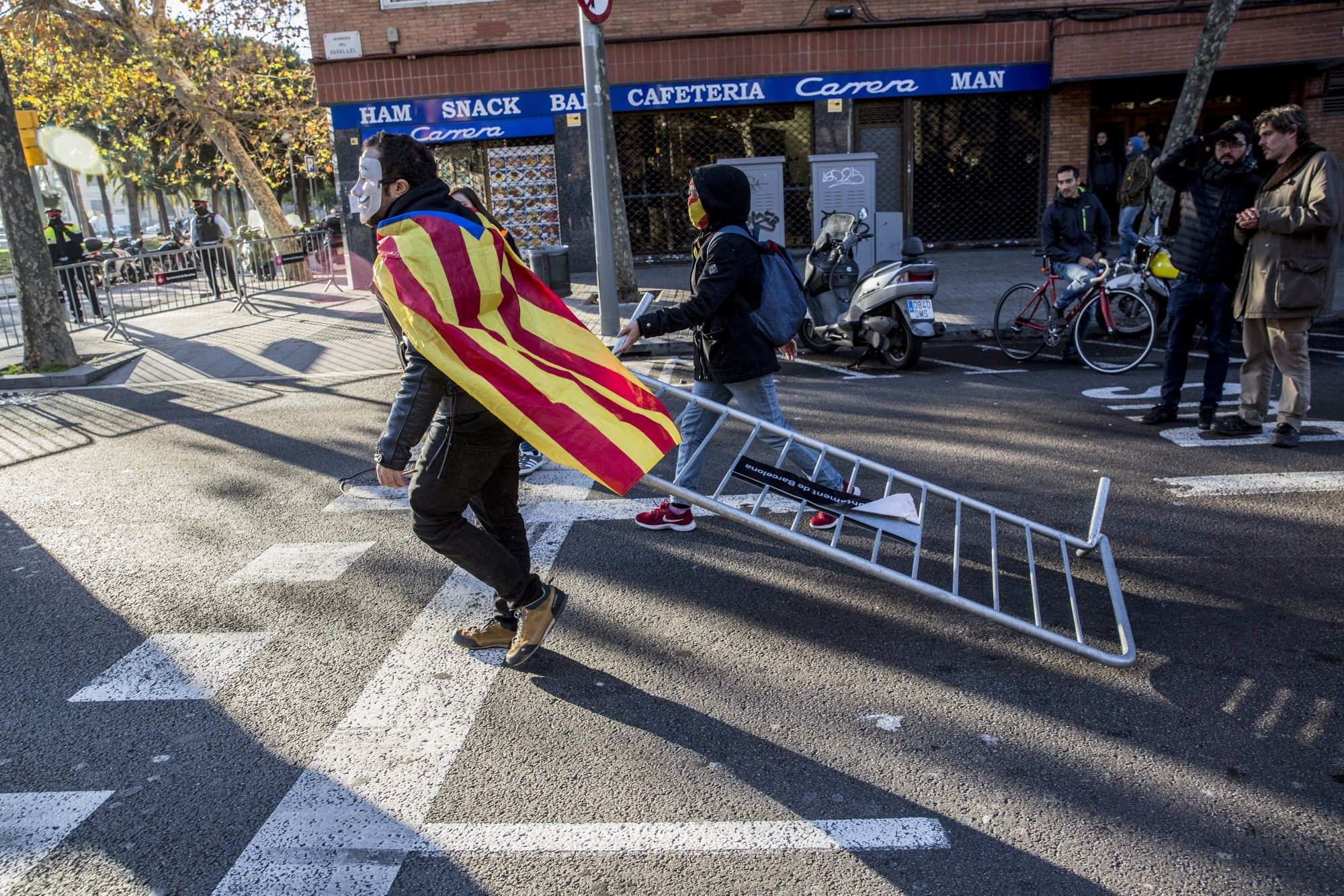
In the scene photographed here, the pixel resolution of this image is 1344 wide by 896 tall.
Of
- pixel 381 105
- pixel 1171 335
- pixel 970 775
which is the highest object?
pixel 381 105

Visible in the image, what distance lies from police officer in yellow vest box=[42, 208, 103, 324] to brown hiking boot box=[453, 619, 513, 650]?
41.3 feet

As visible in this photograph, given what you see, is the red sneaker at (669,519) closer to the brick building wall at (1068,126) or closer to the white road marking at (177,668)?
the white road marking at (177,668)

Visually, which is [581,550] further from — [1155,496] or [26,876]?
[1155,496]

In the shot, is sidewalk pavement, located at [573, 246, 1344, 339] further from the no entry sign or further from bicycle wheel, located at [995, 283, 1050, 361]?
the no entry sign

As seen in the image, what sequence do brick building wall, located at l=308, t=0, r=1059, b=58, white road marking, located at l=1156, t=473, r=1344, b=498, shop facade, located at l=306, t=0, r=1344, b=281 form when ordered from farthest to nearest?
brick building wall, located at l=308, t=0, r=1059, b=58 → shop facade, located at l=306, t=0, r=1344, b=281 → white road marking, located at l=1156, t=473, r=1344, b=498

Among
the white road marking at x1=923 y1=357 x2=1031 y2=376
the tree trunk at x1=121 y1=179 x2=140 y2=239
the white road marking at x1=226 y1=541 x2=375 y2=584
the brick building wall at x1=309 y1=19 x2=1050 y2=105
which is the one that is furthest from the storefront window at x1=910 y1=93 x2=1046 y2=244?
the tree trunk at x1=121 y1=179 x2=140 y2=239

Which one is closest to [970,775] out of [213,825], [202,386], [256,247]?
[213,825]

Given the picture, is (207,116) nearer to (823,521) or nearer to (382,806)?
(823,521)

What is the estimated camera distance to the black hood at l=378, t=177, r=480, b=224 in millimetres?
3494

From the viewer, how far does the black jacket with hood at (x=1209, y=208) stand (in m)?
6.42

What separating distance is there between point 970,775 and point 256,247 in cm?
1850

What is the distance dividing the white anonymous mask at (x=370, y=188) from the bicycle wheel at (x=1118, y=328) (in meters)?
7.25

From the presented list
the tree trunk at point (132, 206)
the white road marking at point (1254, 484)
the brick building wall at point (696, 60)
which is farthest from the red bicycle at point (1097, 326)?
the tree trunk at point (132, 206)

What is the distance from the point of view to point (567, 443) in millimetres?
3551
